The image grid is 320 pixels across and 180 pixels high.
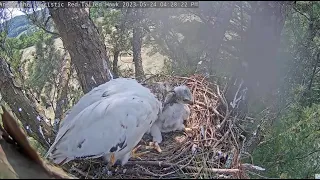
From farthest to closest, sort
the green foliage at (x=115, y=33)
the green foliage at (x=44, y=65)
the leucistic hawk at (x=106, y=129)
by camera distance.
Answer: the green foliage at (x=44, y=65), the green foliage at (x=115, y=33), the leucistic hawk at (x=106, y=129)

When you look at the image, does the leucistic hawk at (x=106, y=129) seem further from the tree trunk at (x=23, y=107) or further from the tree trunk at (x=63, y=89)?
the tree trunk at (x=63, y=89)

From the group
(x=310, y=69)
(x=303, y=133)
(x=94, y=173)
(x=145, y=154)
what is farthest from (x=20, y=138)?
(x=310, y=69)

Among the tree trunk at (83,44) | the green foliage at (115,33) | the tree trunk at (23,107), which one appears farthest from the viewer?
the green foliage at (115,33)

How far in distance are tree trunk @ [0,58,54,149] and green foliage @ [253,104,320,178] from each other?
1.89 metres

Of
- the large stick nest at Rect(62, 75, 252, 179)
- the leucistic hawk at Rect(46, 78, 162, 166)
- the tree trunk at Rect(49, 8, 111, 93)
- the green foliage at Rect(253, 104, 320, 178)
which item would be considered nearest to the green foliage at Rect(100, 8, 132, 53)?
the tree trunk at Rect(49, 8, 111, 93)

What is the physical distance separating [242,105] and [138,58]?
2.09 metres

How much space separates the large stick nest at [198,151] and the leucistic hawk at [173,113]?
8 cm

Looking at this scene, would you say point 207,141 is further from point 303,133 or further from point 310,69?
point 310,69

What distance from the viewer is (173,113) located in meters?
3.41

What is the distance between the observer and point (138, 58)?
210 inches

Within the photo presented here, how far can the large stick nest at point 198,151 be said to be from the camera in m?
2.86

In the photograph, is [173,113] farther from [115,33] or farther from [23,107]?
[115,33]

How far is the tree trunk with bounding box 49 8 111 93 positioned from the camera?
336 cm

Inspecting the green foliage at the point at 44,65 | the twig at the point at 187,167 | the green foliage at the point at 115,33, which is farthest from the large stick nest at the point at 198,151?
the green foliage at the point at 44,65
